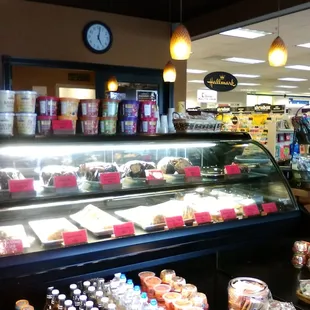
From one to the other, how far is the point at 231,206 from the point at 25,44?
4.05 metres

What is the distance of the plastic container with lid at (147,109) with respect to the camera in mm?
2160

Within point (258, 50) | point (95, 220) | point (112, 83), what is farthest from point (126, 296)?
point (258, 50)

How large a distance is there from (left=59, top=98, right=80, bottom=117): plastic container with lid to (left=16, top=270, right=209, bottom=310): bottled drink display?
0.84 meters

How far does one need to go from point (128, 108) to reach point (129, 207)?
704mm

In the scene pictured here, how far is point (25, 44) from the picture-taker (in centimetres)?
524

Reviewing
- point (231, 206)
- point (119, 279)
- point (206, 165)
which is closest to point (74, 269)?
point (119, 279)

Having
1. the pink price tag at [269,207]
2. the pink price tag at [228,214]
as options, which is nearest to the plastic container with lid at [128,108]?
the pink price tag at [228,214]

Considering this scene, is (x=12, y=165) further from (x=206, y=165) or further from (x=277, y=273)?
(x=277, y=273)

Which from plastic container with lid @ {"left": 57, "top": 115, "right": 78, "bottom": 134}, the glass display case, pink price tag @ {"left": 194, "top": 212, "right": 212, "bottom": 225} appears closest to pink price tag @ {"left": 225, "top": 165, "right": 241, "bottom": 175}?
the glass display case

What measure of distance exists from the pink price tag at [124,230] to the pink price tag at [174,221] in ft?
0.71

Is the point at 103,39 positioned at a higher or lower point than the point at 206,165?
higher

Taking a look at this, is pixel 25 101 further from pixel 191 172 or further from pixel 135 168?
pixel 191 172

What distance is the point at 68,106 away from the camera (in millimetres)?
1908

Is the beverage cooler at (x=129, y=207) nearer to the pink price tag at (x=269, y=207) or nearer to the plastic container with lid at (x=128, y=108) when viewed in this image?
the pink price tag at (x=269, y=207)
